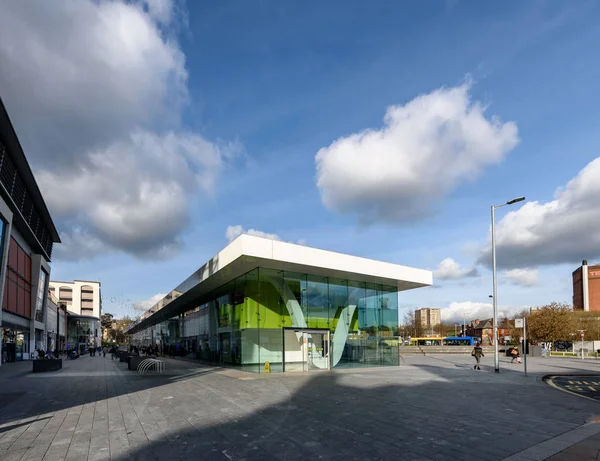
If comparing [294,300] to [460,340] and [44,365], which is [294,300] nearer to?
[44,365]

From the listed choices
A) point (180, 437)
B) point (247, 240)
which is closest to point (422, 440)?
point (180, 437)

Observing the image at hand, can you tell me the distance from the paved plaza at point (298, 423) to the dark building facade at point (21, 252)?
2436 cm

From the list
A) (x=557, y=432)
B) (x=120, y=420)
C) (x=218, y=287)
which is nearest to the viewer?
(x=557, y=432)

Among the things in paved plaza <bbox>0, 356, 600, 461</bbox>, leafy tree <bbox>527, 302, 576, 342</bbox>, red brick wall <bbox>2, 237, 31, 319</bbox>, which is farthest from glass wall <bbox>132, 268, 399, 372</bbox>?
leafy tree <bbox>527, 302, 576, 342</bbox>

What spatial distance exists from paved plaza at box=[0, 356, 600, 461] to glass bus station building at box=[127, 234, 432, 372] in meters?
7.90

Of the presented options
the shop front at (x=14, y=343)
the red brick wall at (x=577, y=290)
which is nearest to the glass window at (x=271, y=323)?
the shop front at (x=14, y=343)

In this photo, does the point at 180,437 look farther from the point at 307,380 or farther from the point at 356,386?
the point at 307,380

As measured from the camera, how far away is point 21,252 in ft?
152

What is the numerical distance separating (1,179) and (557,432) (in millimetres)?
38862

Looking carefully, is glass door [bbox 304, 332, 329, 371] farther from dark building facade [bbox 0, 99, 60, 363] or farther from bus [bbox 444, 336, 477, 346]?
bus [bbox 444, 336, 477, 346]

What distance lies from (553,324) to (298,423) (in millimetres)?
62050

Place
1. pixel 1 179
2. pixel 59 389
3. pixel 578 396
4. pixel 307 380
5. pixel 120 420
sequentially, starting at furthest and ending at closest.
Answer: pixel 1 179 → pixel 307 380 → pixel 59 389 → pixel 578 396 → pixel 120 420

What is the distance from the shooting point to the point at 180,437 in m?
8.45

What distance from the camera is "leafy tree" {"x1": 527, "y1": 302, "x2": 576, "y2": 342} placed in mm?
60000
